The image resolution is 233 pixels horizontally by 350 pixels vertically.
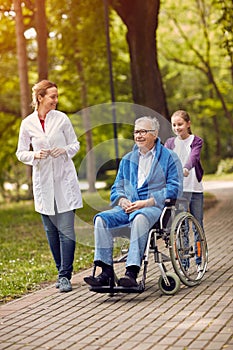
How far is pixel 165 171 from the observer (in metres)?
8.46

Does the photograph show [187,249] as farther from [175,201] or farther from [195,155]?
[195,155]

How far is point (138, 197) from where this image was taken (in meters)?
8.52

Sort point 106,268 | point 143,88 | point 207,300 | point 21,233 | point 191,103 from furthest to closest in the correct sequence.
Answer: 1. point 191,103
2. point 143,88
3. point 21,233
4. point 106,268
5. point 207,300

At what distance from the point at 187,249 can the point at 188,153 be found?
3.90 ft

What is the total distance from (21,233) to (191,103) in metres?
36.3

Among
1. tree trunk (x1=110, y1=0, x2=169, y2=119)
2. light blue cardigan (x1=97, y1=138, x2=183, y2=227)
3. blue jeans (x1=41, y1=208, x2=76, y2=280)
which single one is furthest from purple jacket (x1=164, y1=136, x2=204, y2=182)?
tree trunk (x1=110, y1=0, x2=169, y2=119)

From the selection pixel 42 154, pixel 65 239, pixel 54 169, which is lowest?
pixel 65 239

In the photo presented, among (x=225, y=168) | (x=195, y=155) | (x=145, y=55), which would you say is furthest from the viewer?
(x=225, y=168)

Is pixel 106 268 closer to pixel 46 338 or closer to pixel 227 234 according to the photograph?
pixel 46 338

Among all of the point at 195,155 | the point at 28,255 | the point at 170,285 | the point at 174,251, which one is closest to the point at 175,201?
the point at 174,251

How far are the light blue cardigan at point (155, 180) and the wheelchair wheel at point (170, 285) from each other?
644mm

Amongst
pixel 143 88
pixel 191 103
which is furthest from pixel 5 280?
pixel 191 103

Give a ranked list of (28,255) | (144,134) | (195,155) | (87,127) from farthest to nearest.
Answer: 1. (87,127)
2. (28,255)
3. (195,155)
4. (144,134)

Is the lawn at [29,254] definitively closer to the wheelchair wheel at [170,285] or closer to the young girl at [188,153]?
the wheelchair wheel at [170,285]
